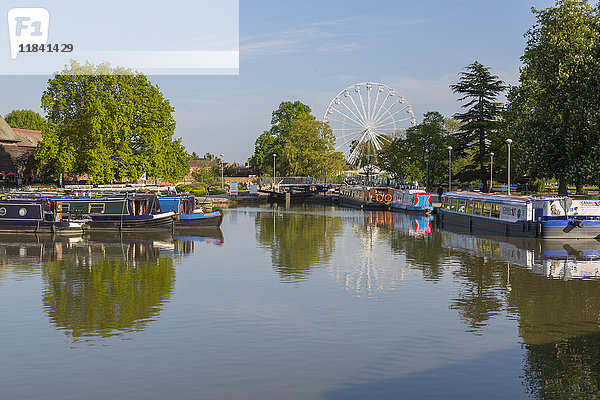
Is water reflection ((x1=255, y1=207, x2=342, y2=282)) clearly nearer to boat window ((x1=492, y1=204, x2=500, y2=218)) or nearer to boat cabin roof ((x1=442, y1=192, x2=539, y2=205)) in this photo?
boat cabin roof ((x1=442, y1=192, x2=539, y2=205))

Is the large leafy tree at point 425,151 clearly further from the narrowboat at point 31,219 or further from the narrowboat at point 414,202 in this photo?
the narrowboat at point 31,219

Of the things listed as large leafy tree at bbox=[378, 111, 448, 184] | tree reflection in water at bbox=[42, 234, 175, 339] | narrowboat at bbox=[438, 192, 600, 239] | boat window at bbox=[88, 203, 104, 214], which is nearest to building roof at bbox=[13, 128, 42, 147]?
large leafy tree at bbox=[378, 111, 448, 184]

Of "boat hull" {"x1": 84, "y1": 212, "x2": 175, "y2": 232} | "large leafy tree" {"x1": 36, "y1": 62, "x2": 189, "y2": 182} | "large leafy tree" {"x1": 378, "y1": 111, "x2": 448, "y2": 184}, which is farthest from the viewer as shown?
"large leafy tree" {"x1": 378, "y1": 111, "x2": 448, "y2": 184}

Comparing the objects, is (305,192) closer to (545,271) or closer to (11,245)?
(11,245)

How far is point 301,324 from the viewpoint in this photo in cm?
1984

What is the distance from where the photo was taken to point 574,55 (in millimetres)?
45438

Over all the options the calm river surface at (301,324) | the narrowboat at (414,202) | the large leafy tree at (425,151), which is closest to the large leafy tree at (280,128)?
the large leafy tree at (425,151)

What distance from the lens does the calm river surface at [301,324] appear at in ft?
47.4

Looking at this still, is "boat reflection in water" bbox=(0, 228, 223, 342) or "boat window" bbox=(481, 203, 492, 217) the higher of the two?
"boat window" bbox=(481, 203, 492, 217)

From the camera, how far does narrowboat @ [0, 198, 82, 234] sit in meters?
46.9

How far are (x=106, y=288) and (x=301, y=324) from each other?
9814 millimetres

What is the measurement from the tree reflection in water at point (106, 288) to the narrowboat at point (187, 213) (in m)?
11.3

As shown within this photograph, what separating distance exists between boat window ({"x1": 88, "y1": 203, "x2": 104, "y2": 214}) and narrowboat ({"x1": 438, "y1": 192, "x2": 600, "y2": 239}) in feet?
92.3

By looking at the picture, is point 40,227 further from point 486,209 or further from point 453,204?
point 453,204
